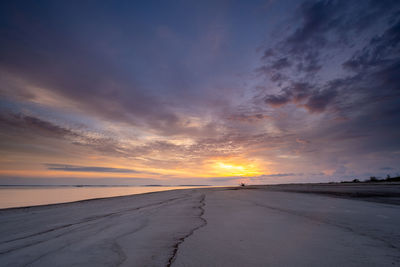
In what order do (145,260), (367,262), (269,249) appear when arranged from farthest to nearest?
(269,249) < (145,260) < (367,262)

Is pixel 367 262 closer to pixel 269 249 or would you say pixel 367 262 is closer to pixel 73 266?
pixel 269 249

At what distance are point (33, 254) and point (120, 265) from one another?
5.90ft

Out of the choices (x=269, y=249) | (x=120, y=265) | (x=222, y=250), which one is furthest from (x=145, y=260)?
(x=269, y=249)

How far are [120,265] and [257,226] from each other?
2.99 meters

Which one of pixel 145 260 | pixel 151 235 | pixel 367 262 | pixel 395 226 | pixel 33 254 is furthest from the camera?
pixel 395 226

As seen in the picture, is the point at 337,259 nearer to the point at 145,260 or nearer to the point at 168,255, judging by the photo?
the point at 168,255

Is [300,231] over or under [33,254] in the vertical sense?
over

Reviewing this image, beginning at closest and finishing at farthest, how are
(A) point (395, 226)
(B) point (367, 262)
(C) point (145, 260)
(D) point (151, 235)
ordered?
1. (B) point (367, 262)
2. (C) point (145, 260)
3. (D) point (151, 235)
4. (A) point (395, 226)

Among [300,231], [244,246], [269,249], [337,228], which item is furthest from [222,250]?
[337,228]

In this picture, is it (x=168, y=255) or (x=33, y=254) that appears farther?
(x=33, y=254)

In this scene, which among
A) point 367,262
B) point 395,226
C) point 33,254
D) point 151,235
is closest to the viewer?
point 367,262

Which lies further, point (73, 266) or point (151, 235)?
point (151, 235)

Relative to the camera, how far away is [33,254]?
3.15 meters

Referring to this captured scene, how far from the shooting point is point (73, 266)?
2.53 m
